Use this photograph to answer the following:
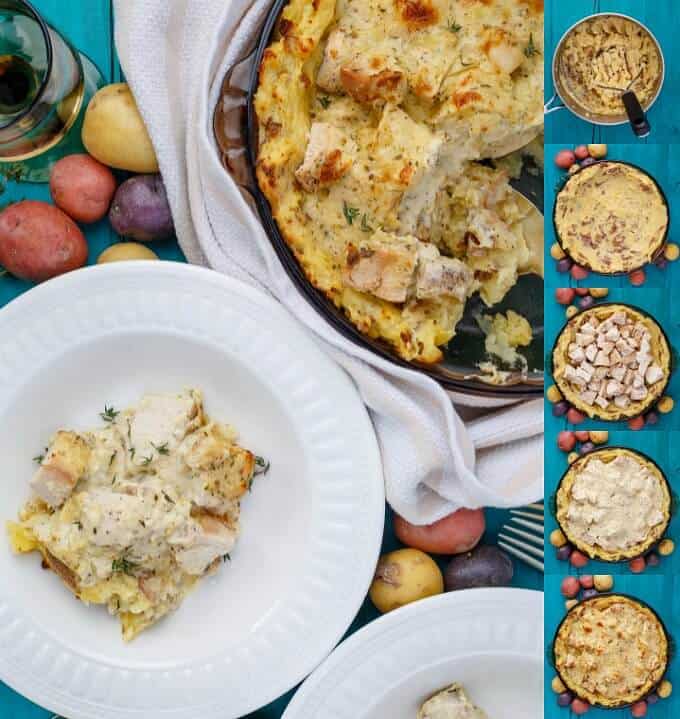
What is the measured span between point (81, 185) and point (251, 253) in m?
0.31

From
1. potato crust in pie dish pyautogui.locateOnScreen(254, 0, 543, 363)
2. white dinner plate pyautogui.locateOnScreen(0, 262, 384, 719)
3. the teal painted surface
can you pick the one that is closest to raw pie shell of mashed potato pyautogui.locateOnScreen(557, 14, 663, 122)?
the teal painted surface

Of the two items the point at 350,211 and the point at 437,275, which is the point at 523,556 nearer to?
the point at 437,275

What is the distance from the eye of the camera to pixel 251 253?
1.73 meters

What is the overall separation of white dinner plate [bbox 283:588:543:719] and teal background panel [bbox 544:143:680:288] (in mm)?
533

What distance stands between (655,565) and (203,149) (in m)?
0.88

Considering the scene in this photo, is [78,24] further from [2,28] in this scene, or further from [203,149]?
[203,149]

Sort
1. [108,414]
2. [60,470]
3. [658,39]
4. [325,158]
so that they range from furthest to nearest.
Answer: [108,414] < [60,470] < [325,158] < [658,39]

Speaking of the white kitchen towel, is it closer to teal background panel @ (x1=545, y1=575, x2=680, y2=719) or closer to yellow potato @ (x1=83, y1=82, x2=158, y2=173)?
yellow potato @ (x1=83, y1=82, x2=158, y2=173)

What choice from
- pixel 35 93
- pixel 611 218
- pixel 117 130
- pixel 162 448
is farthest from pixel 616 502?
pixel 35 93

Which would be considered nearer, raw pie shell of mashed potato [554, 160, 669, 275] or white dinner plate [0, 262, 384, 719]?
raw pie shell of mashed potato [554, 160, 669, 275]

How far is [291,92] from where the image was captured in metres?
1.59

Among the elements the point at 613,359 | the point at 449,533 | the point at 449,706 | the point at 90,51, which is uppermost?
the point at 90,51

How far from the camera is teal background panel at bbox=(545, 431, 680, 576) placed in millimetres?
1465

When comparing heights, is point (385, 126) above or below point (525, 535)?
above
